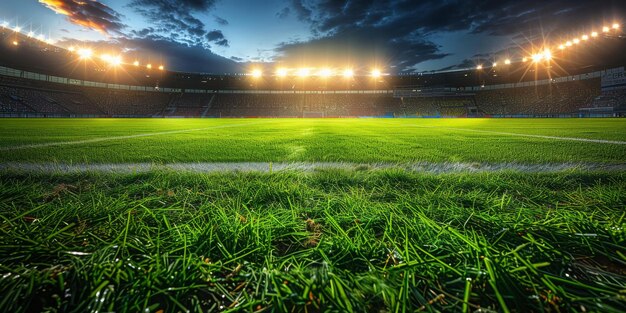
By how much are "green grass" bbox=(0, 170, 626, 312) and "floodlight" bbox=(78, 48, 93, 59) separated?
43.7m

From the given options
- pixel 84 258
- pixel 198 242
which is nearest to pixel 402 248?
pixel 198 242

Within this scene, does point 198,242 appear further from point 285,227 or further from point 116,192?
point 116,192

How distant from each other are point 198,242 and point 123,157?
3.02 m

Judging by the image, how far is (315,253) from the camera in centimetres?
85

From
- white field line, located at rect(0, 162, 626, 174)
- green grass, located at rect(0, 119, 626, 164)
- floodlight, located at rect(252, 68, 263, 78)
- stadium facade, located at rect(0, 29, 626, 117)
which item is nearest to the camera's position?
white field line, located at rect(0, 162, 626, 174)

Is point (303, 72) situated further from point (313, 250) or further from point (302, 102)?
point (313, 250)

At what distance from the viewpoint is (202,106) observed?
48.9m

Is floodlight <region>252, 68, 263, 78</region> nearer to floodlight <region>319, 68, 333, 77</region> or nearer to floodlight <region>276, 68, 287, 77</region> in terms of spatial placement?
floodlight <region>276, 68, 287, 77</region>

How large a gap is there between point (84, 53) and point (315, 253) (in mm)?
45768

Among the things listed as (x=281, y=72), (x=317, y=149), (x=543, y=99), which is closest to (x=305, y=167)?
(x=317, y=149)

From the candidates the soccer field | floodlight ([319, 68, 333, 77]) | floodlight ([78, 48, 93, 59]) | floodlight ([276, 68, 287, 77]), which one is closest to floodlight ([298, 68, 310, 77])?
floodlight ([319, 68, 333, 77])

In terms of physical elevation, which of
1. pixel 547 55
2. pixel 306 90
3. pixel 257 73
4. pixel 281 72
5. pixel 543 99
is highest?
pixel 281 72

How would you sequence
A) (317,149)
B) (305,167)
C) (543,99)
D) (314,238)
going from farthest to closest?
1. (543,99)
2. (317,149)
3. (305,167)
4. (314,238)

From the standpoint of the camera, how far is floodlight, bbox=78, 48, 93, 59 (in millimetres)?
32344
